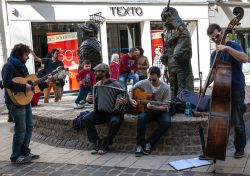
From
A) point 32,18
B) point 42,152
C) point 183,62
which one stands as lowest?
point 42,152

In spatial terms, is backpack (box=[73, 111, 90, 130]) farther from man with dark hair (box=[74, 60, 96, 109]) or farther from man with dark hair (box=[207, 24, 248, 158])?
man with dark hair (box=[207, 24, 248, 158])

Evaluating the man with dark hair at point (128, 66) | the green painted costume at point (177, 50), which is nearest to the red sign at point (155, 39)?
the man with dark hair at point (128, 66)

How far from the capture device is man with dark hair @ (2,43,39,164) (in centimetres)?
622

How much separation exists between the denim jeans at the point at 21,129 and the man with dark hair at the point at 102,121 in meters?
0.94

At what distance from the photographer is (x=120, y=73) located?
37.3 ft

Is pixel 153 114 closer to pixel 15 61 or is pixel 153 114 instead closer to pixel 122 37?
pixel 15 61

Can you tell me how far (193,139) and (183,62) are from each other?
161 centimetres

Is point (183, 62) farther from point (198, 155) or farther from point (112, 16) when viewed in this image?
point (112, 16)

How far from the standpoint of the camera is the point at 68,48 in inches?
672

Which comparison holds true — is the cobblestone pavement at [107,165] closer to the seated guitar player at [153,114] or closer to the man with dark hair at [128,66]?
the seated guitar player at [153,114]

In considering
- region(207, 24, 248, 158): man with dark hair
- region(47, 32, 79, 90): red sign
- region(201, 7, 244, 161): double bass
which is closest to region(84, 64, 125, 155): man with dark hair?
region(207, 24, 248, 158): man with dark hair

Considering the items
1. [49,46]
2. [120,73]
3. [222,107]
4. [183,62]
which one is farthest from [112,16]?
[222,107]

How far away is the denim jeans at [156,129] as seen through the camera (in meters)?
6.48

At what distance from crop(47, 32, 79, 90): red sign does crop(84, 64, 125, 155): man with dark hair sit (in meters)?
10.1
